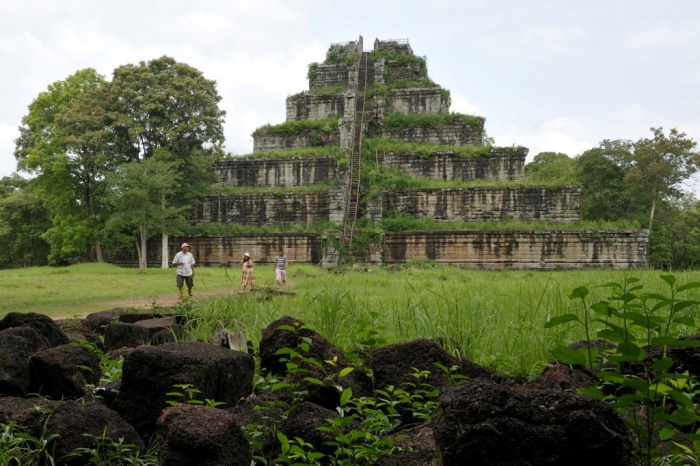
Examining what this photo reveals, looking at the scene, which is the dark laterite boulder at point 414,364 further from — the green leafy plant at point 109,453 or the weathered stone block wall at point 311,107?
the weathered stone block wall at point 311,107

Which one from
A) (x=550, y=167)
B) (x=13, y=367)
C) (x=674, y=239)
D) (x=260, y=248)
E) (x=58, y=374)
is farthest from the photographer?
(x=550, y=167)

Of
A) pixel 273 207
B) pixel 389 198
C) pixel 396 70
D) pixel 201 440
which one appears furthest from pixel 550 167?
pixel 201 440

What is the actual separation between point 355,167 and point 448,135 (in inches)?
188

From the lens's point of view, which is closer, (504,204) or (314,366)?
(314,366)

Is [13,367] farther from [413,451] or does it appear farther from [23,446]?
[413,451]

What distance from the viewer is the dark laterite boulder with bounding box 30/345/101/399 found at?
11.5 feet

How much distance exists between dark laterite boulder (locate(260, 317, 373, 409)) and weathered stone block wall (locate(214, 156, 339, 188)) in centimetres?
2094

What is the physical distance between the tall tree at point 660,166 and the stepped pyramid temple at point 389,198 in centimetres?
927

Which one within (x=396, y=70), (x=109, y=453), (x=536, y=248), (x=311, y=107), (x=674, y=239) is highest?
(x=396, y=70)

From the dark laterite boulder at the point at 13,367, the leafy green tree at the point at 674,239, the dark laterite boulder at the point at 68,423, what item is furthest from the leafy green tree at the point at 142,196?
the leafy green tree at the point at 674,239

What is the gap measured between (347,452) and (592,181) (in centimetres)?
3415

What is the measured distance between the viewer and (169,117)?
2575cm

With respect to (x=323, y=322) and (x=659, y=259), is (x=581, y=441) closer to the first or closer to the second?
(x=323, y=322)

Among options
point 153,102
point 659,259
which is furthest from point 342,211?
point 659,259
